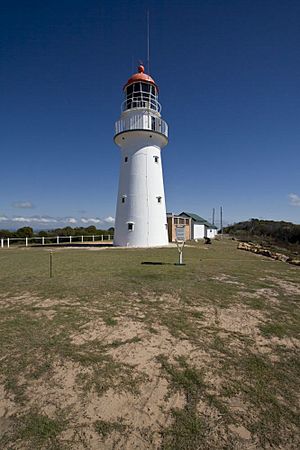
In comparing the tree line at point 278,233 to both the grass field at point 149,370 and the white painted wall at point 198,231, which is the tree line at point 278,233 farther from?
the grass field at point 149,370

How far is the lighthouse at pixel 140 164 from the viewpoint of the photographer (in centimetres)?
1945

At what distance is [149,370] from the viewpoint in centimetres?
325

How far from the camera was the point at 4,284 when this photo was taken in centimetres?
758

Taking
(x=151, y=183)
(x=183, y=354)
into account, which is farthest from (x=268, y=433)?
(x=151, y=183)

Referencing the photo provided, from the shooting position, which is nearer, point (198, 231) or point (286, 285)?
point (286, 285)

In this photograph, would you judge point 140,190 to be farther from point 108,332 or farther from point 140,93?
A: point 108,332

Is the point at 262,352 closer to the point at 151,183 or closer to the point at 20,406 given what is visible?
the point at 20,406

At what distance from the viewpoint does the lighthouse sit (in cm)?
1945

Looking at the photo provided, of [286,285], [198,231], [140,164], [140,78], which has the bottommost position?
[286,285]

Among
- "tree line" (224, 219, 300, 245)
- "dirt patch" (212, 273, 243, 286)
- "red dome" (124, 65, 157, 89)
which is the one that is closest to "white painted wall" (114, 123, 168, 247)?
"red dome" (124, 65, 157, 89)

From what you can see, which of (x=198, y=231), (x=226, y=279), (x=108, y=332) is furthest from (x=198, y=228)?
(x=108, y=332)

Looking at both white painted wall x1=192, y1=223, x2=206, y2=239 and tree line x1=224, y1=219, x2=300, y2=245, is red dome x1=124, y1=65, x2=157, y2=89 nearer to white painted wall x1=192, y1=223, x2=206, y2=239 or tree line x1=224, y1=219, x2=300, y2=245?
white painted wall x1=192, y1=223, x2=206, y2=239

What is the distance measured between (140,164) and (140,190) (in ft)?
7.01

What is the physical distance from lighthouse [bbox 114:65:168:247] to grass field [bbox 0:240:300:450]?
13.4 meters
